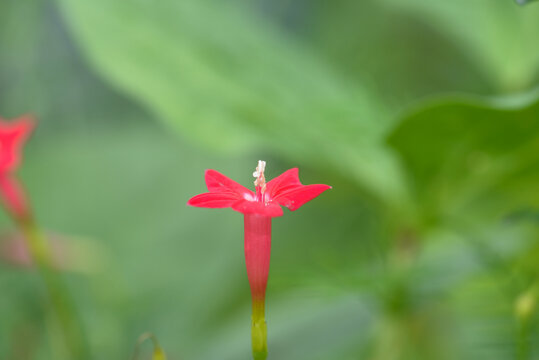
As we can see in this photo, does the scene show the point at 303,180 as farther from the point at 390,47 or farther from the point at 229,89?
the point at 229,89

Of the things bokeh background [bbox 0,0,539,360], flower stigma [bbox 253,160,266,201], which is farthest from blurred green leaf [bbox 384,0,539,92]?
flower stigma [bbox 253,160,266,201]

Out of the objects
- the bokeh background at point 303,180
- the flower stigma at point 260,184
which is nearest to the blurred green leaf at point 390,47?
the bokeh background at point 303,180

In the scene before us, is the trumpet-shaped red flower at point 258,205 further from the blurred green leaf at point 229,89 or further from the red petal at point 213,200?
the blurred green leaf at point 229,89

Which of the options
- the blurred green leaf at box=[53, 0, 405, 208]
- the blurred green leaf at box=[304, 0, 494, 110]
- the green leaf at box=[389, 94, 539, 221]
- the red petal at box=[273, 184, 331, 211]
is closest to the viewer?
the red petal at box=[273, 184, 331, 211]

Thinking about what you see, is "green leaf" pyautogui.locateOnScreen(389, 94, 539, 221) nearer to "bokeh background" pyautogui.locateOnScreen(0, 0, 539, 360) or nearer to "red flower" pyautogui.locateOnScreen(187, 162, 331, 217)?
"bokeh background" pyautogui.locateOnScreen(0, 0, 539, 360)

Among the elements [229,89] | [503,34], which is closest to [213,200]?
[229,89]

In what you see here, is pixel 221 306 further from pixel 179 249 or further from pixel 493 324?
pixel 493 324

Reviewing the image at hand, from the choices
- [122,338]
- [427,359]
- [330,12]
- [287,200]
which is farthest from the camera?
[330,12]

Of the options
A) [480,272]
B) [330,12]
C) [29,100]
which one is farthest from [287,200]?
[330,12]
